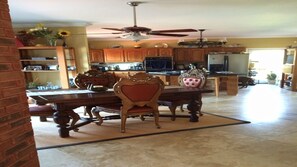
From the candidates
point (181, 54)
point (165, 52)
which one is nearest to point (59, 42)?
point (165, 52)

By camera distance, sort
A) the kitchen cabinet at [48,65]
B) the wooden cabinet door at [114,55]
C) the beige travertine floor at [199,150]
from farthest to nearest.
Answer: the wooden cabinet door at [114,55] → the kitchen cabinet at [48,65] → the beige travertine floor at [199,150]

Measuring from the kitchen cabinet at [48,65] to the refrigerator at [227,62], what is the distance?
573 centimetres

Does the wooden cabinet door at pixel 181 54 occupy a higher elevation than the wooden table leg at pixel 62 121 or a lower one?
higher

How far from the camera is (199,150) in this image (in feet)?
8.63

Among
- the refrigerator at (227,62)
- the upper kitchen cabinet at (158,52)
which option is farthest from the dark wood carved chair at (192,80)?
the upper kitchen cabinet at (158,52)

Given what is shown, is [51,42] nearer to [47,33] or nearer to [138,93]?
→ [47,33]

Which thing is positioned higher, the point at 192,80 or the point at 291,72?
the point at 192,80

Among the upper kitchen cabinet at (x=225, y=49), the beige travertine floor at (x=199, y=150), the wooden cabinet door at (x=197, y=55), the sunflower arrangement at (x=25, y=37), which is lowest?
the beige travertine floor at (x=199, y=150)

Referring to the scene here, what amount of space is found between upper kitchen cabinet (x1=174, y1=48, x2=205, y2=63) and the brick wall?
26.1 feet

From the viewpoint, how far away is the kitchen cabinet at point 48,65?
5102 mm

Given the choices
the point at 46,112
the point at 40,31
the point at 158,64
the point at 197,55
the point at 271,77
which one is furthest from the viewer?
the point at 271,77

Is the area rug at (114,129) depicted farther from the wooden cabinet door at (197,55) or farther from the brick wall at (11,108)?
the wooden cabinet door at (197,55)

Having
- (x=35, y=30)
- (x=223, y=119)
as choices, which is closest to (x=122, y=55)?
(x=35, y=30)

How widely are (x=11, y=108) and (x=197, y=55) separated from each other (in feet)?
27.3
